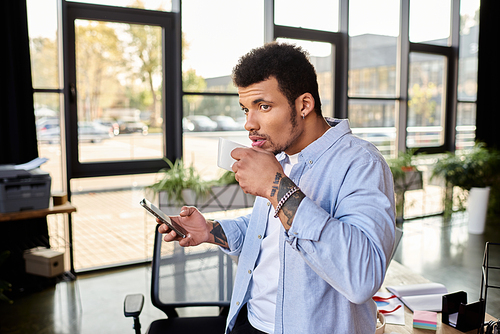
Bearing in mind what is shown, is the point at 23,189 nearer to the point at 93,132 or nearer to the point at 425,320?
the point at 93,132

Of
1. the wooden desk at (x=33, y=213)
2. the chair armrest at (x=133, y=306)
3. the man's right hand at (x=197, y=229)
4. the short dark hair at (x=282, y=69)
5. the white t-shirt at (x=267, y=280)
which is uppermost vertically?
the short dark hair at (x=282, y=69)

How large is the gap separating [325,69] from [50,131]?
310 cm

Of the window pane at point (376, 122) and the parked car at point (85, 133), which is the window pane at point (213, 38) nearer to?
the parked car at point (85, 133)

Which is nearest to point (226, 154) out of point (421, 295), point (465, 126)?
point (421, 295)

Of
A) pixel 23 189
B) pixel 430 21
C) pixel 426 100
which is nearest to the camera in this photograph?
pixel 23 189

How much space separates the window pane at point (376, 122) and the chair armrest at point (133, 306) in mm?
3848

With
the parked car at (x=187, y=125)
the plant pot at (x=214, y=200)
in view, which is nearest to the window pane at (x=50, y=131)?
the plant pot at (x=214, y=200)

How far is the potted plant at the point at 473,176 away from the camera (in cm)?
508

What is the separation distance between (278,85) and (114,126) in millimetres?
Result: 2958

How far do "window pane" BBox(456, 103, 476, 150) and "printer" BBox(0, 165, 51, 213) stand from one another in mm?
5546

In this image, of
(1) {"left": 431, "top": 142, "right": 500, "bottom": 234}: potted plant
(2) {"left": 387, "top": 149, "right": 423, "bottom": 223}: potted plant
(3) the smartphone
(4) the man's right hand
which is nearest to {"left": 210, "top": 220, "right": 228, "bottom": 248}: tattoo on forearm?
(4) the man's right hand

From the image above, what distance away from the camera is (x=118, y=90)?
378cm

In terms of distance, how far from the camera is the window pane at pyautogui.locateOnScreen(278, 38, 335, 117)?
4824 mm

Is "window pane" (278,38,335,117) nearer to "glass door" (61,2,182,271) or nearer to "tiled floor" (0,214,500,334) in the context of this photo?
"glass door" (61,2,182,271)
